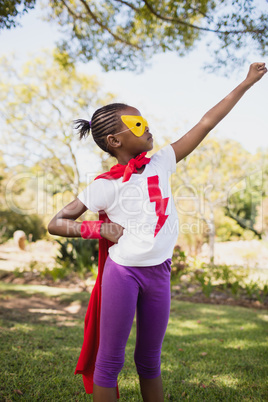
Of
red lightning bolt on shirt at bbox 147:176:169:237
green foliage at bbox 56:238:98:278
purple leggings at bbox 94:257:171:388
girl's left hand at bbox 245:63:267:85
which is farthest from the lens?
green foliage at bbox 56:238:98:278

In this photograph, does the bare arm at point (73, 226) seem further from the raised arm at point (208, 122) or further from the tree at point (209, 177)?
the tree at point (209, 177)

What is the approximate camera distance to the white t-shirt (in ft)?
5.17

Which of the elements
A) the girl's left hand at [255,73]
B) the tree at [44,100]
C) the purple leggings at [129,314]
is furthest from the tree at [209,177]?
the purple leggings at [129,314]

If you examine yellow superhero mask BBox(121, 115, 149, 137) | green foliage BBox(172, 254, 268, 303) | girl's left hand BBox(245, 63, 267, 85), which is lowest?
green foliage BBox(172, 254, 268, 303)

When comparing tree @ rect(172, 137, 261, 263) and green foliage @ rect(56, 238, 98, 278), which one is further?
tree @ rect(172, 137, 261, 263)

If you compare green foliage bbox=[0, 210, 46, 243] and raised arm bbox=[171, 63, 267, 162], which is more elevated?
raised arm bbox=[171, 63, 267, 162]

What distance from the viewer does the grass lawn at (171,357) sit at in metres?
2.25

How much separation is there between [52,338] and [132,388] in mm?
1453

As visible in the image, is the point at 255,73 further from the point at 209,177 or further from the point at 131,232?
the point at 209,177

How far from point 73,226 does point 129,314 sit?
0.50m

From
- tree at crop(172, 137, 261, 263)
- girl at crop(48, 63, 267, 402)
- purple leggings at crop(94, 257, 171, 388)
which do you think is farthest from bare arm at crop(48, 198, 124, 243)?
tree at crop(172, 137, 261, 263)

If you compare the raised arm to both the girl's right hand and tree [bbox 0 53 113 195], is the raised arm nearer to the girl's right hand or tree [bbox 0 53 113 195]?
the girl's right hand

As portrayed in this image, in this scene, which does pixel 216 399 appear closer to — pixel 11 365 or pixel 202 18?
pixel 11 365

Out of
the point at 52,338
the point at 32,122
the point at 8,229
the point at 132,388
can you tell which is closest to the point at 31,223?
the point at 8,229
